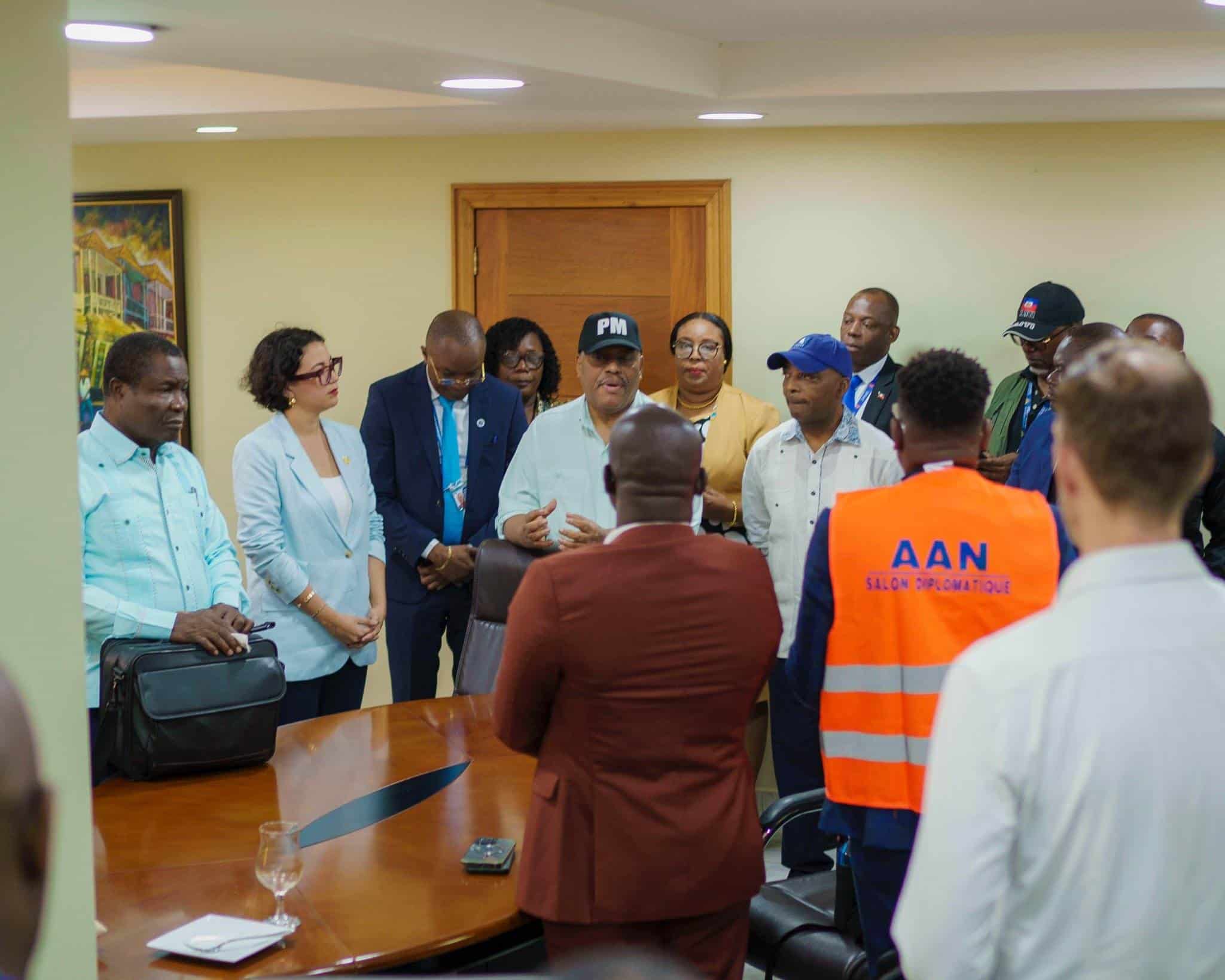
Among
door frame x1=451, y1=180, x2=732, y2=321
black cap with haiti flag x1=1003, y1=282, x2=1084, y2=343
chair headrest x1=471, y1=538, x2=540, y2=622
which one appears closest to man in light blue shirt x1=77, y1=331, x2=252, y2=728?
chair headrest x1=471, y1=538, x2=540, y2=622

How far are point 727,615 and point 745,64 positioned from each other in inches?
118

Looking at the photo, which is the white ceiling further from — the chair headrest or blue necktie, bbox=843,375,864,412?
the chair headrest

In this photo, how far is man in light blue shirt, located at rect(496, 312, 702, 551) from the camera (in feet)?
12.8

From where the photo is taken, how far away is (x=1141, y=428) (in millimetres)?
1325

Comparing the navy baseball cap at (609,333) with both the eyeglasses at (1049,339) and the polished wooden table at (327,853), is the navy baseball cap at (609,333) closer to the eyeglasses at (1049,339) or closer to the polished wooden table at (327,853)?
the polished wooden table at (327,853)

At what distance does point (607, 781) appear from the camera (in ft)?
7.18

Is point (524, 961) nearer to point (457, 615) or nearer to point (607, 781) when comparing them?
point (607, 781)

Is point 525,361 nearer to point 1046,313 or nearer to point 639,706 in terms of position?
point 1046,313

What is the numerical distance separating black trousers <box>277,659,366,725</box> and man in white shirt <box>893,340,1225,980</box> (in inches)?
103

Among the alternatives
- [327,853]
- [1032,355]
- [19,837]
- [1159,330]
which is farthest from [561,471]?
[19,837]

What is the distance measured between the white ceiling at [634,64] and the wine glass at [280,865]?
186 centimetres

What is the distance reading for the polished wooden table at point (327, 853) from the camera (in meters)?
2.09

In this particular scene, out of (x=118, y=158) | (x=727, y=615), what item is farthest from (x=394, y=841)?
(x=118, y=158)

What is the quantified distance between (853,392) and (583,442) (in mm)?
1546
